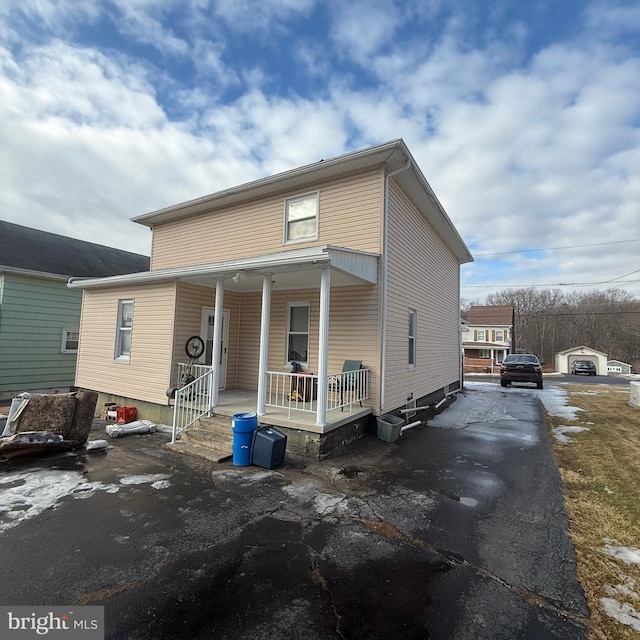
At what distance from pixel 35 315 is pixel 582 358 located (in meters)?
48.0

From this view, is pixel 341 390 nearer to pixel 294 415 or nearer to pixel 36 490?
pixel 294 415

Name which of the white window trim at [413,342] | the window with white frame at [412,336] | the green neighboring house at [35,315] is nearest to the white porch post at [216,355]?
the white window trim at [413,342]

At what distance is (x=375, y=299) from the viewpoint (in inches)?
285

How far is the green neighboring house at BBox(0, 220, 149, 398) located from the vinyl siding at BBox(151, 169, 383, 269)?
4.22 meters

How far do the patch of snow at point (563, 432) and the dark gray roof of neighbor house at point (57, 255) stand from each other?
1657 centimetres

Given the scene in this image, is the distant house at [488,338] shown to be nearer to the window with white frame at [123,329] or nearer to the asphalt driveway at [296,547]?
the asphalt driveway at [296,547]

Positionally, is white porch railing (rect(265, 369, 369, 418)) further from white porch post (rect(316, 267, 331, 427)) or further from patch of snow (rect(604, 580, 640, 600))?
patch of snow (rect(604, 580, 640, 600))

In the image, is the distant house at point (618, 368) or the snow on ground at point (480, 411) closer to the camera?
the snow on ground at point (480, 411)

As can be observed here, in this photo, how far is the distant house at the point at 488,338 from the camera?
33.6 m

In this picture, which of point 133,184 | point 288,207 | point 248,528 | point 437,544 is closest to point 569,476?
point 437,544

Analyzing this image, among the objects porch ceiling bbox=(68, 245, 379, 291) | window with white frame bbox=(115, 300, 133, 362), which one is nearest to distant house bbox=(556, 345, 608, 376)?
porch ceiling bbox=(68, 245, 379, 291)

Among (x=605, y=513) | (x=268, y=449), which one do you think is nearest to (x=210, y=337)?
(x=268, y=449)

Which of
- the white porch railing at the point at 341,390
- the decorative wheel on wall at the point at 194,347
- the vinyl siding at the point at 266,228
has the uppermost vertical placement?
the vinyl siding at the point at 266,228

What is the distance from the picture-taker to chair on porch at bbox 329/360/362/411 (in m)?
6.37
